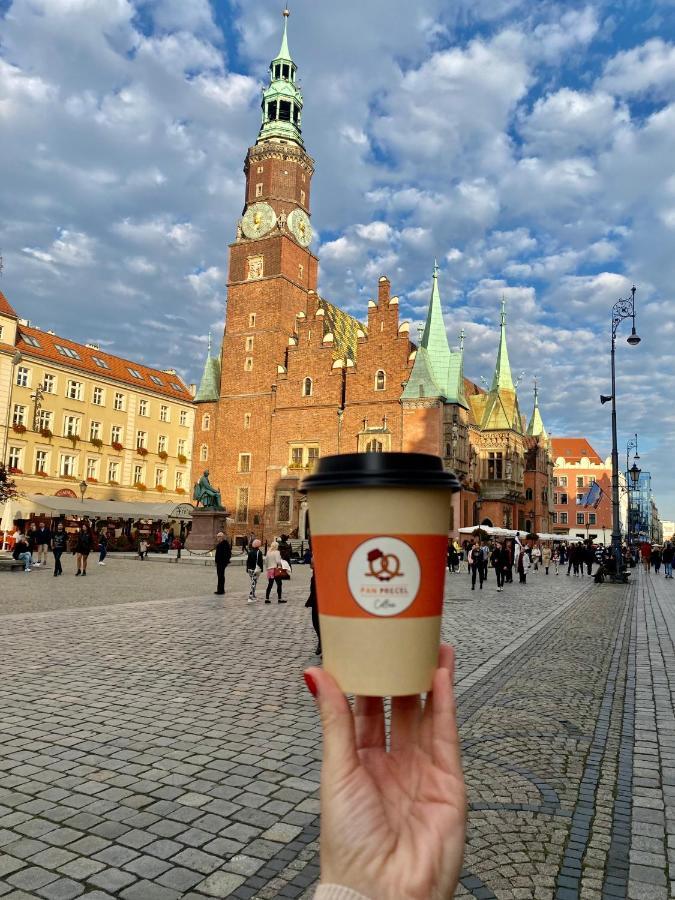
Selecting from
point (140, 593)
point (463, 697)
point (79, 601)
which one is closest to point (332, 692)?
point (463, 697)

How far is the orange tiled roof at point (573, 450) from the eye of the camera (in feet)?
314

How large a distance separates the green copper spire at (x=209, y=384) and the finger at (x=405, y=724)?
164 feet

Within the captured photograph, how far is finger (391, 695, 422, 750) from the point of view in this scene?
1.72 meters

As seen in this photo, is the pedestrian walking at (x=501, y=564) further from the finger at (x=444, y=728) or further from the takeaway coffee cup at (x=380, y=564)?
the takeaway coffee cup at (x=380, y=564)

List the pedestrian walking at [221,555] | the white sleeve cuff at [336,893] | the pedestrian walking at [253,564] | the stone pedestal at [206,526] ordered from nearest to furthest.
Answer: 1. the white sleeve cuff at [336,893]
2. the pedestrian walking at [253,564]
3. the pedestrian walking at [221,555]
4. the stone pedestal at [206,526]

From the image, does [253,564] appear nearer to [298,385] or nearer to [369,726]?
[369,726]

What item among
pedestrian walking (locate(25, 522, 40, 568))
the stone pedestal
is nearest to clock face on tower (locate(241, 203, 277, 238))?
the stone pedestal

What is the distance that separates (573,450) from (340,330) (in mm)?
58364

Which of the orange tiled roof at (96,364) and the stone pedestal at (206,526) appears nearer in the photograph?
the stone pedestal at (206,526)

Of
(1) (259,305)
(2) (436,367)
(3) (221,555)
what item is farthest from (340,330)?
(3) (221,555)

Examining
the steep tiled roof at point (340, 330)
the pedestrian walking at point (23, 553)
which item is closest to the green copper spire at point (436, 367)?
the steep tiled roof at point (340, 330)

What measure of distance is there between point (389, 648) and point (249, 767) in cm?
373

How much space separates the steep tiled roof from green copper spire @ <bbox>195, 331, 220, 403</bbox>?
9553mm

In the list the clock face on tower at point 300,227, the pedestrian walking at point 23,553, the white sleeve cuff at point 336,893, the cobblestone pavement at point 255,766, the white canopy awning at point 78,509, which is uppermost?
the clock face on tower at point 300,227
